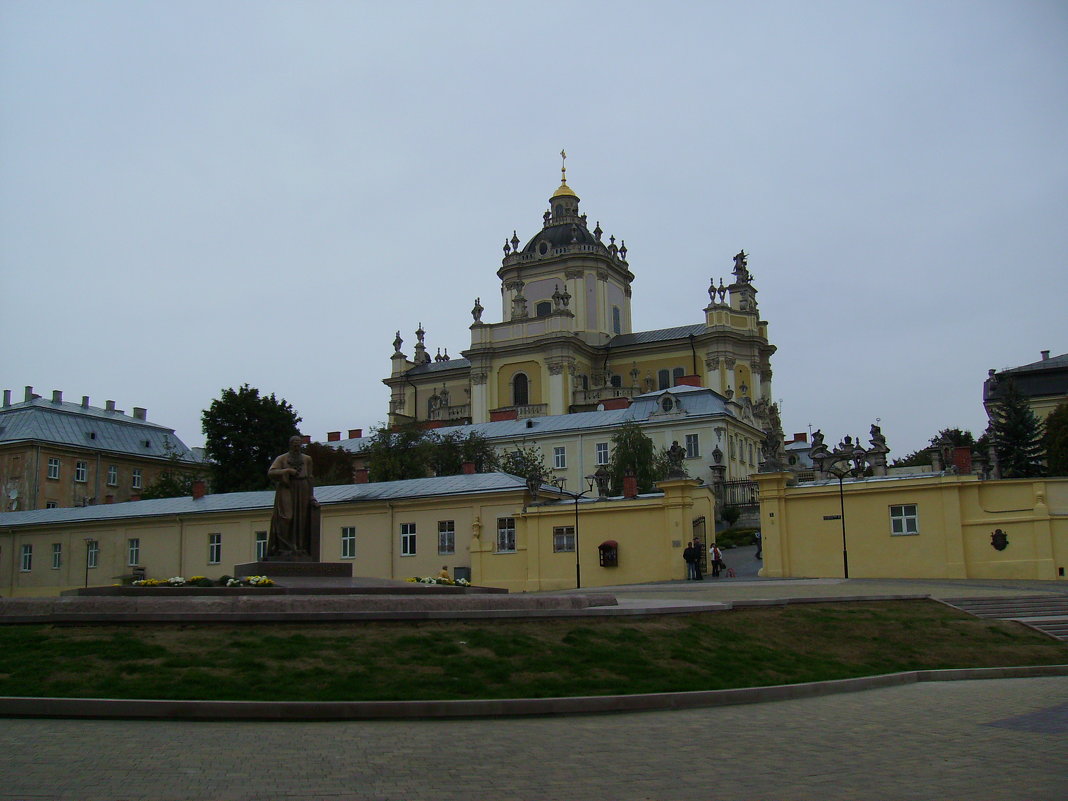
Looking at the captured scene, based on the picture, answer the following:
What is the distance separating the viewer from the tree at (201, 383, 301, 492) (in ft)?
216

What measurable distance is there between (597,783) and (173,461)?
7732 cm

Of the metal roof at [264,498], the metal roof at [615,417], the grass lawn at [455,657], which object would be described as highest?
the metal roof at [615,417]

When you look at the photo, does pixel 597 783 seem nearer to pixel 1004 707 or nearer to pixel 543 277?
pixel 1004 707

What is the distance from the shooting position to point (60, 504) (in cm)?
7469

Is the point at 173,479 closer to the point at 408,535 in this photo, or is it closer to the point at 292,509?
the point at 408,535

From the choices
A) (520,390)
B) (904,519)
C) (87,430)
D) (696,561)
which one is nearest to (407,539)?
(696,561)

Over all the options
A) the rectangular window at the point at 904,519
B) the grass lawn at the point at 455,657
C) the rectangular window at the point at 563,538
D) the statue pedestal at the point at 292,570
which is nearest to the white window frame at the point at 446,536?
the rectangular window at the point at 563,538

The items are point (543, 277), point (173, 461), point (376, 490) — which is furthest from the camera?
point (543, 277)

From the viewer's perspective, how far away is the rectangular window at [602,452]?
6422cm

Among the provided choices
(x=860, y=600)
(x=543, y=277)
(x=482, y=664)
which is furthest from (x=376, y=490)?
(x=543, y=277)

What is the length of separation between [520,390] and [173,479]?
2729 cm

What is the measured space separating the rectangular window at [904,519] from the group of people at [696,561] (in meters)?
6.27

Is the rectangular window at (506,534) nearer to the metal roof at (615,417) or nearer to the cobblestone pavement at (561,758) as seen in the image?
the metal roof at (615,417)

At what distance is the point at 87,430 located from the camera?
78.5 m
